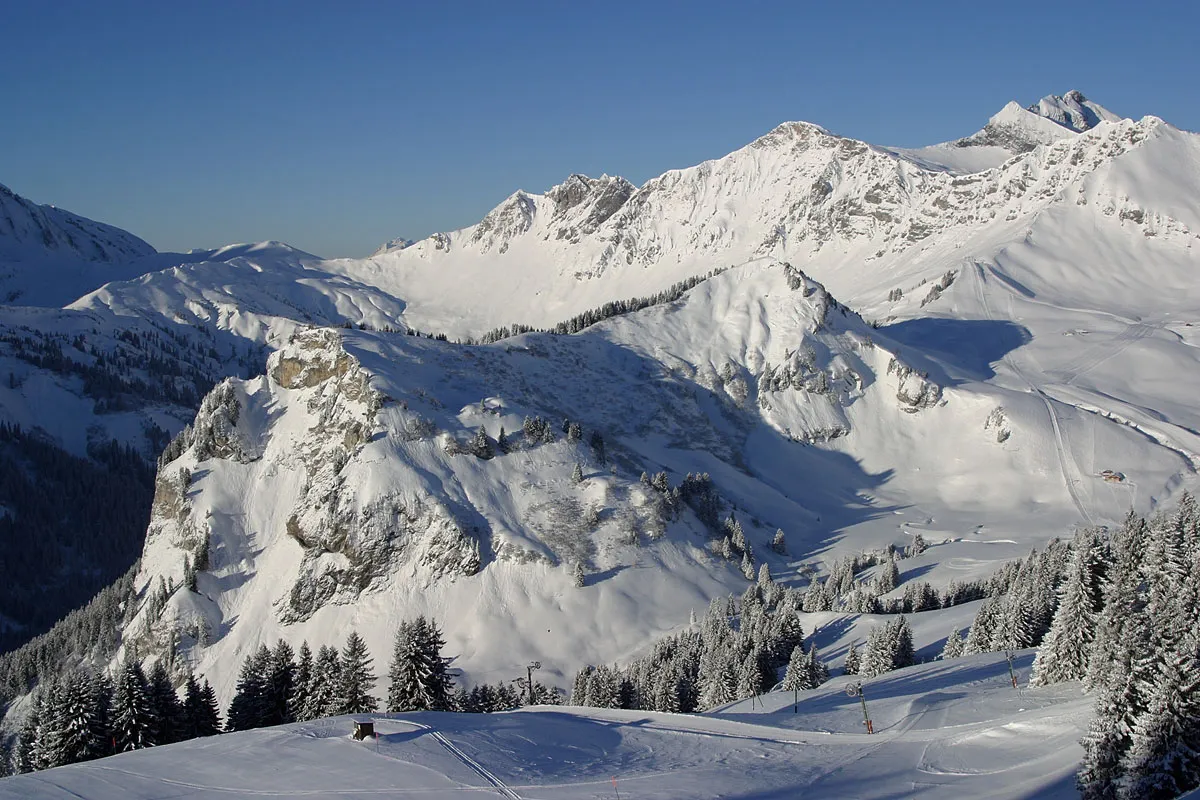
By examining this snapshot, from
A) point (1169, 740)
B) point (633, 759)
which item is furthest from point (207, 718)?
point (1169, 740)

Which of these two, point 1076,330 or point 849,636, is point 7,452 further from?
point 1076,330

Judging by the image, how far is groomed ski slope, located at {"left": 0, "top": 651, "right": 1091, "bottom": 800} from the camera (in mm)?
30375

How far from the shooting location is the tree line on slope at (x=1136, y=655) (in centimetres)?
2373

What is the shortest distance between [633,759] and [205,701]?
28256 mm

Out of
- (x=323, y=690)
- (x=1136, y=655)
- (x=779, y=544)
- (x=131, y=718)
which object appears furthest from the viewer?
(x=779, y=544)

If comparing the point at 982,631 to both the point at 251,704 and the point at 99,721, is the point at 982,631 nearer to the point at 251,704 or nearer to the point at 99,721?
the point at 251,704

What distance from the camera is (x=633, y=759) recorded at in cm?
3509

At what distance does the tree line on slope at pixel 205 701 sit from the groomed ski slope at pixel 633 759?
896 cm

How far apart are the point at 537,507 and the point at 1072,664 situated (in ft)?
194

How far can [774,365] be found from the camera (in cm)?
13425

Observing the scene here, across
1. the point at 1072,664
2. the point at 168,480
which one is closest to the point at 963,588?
the point at 1072,664

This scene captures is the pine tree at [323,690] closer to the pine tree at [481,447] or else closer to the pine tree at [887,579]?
the pine tree at [481,447]

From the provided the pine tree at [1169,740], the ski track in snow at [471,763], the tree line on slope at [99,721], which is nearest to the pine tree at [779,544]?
the tree line on slope at [99,721]

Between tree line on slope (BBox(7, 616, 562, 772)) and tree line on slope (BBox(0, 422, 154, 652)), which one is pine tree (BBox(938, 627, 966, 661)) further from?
tree line on slope (BBox(0, 422, 154, 652))
